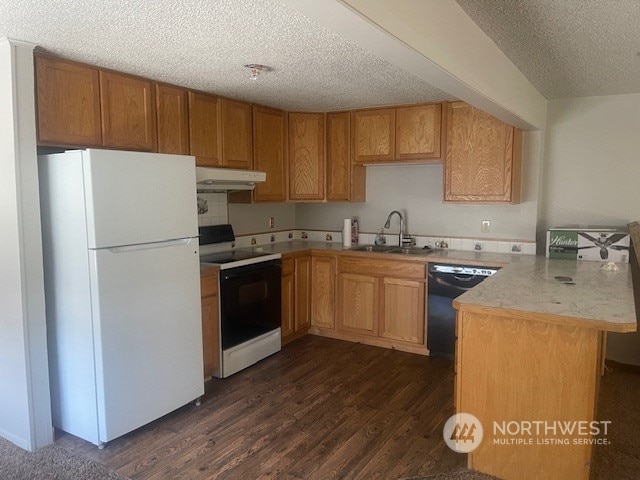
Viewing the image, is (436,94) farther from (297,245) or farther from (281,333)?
(281,333)

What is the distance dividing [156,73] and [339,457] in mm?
2564

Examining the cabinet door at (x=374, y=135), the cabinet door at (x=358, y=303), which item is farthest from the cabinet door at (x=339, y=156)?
the cabinet door at (x=358, y=303)

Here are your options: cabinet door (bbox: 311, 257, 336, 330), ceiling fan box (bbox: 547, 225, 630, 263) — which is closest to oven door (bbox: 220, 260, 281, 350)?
cabinet door (bbox: 311, 257, 336, 330)

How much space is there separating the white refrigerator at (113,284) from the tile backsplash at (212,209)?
3.35 feet

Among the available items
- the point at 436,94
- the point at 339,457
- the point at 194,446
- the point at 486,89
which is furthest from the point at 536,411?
the point at 436,94

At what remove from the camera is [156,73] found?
2.99m

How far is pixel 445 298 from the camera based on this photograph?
3.82 meters

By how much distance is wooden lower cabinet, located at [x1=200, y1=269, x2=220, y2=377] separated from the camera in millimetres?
3309

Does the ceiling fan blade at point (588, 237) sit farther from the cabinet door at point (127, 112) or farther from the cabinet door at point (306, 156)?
the cabinet door at point (127, 112)

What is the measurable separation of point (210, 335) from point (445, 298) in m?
1.89

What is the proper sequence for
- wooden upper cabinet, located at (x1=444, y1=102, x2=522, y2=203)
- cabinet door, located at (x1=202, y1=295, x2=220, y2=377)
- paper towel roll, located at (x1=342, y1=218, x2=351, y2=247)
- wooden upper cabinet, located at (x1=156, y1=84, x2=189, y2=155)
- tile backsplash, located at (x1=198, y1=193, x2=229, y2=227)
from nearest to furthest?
wooden upper cabinet, located at (x1=156, y1=84, x2=189, y2=155)
cabinet door, located at (x1=202, y1=295, x2=220, y2=377)
wooden upper cabinet, located at (x1=444, y1=102, x2=522, y2=203)
tile backsplash, located at (x1=198, y1=193, x2=229, y2=227)
paper towel roll, located at (x1=342, y1=218, x2=351, y2=247)

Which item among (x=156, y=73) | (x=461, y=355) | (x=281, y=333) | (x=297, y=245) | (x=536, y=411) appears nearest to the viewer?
(x=536, y=411)

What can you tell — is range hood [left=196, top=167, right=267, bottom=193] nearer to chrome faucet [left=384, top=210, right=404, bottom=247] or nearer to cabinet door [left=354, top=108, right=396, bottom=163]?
cabinet door [left=354, top=108, right=396, bottom=163]

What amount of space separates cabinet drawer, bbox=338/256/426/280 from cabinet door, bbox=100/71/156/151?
1.98 m
